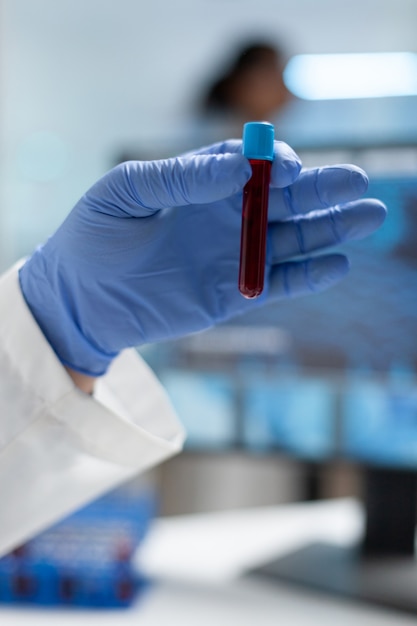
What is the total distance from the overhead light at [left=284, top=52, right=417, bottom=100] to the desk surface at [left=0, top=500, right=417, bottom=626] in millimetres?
666

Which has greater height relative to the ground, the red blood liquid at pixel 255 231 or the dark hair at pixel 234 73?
the dark hair at pixel 234 73

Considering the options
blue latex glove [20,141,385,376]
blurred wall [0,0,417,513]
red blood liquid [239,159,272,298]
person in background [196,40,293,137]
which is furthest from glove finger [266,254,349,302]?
blurred wall [0,0,417,513]

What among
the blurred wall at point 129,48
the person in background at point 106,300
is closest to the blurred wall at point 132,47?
the blurred wall at point 129,48

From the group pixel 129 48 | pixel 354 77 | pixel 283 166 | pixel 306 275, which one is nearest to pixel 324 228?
pixel 306 275

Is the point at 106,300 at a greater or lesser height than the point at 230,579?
greater

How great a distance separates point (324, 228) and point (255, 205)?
0.14 meters

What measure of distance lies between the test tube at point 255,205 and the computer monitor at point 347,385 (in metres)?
0.39

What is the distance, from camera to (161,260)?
27.3 inches

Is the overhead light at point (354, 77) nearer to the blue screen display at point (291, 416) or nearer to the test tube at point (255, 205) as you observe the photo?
the blue screen display at point (291, 416)

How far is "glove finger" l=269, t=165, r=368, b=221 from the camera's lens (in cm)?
59

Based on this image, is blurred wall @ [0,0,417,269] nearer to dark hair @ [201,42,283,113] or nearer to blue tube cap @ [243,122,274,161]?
dark hair @ [201,42,283,113]

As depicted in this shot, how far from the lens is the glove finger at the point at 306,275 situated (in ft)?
2.28

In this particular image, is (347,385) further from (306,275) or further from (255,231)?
(255,231)

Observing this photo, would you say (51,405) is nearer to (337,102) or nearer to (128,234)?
(128,234)
